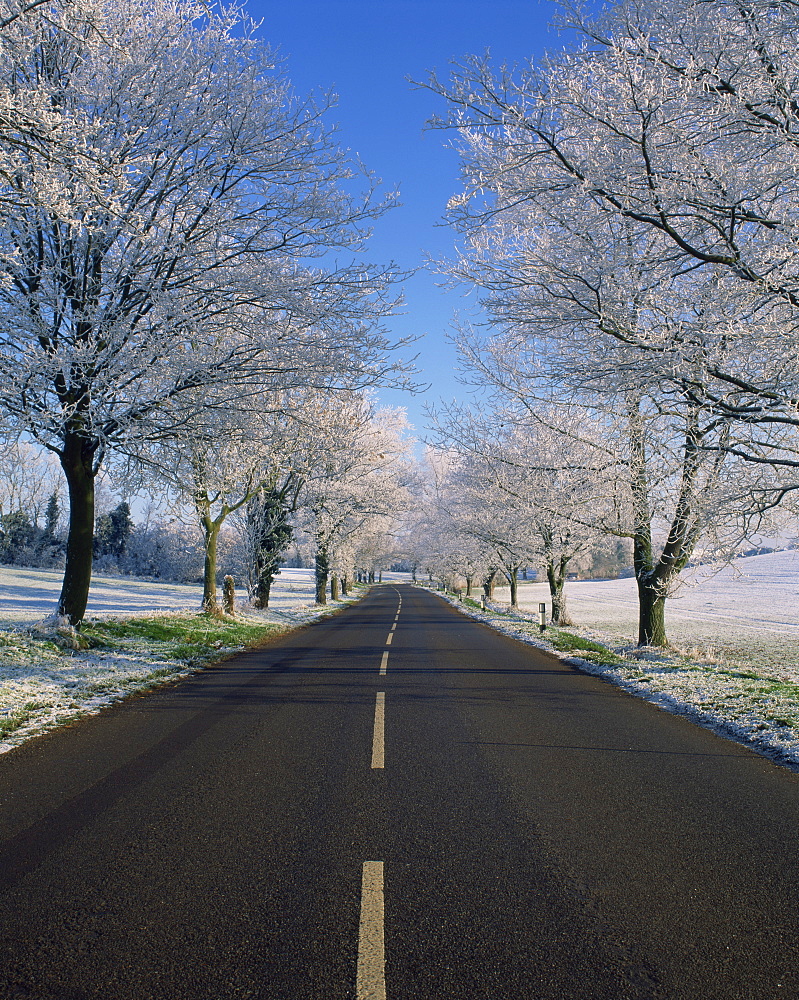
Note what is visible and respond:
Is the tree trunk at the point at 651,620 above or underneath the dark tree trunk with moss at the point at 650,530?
underneath

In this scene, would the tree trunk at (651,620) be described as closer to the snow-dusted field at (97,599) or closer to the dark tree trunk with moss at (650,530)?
the dark tree trunk with moss at (650,530)

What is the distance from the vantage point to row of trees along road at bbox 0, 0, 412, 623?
935 cm

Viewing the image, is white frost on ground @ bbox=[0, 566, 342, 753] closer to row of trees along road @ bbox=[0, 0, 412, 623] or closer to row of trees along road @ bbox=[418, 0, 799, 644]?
row of trees along road @ bbox=[0, 0, 412, 623]

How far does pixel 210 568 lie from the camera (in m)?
19.7

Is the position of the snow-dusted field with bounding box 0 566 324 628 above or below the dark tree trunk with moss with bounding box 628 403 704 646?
below

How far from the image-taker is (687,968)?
2.78 meters

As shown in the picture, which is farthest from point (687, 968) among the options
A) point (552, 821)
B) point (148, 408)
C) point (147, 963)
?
point (148, 408)

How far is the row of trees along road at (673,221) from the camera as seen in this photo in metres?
6.42

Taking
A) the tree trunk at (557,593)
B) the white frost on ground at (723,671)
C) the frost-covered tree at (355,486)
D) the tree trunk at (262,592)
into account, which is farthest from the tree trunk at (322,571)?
the tree trunk at (557,593)

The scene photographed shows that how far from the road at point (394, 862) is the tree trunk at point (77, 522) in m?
5.65

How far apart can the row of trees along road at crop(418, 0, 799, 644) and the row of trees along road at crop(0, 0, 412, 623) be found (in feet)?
11.3

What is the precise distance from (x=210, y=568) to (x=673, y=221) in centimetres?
1639

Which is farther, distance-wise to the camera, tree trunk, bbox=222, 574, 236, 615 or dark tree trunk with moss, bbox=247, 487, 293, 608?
dark tree trunk with moss, bbox=247, 487, 293, 608

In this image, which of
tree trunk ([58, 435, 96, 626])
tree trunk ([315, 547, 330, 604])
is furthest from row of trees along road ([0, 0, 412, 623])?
tree trunk ([315, 547, 330, 604])
